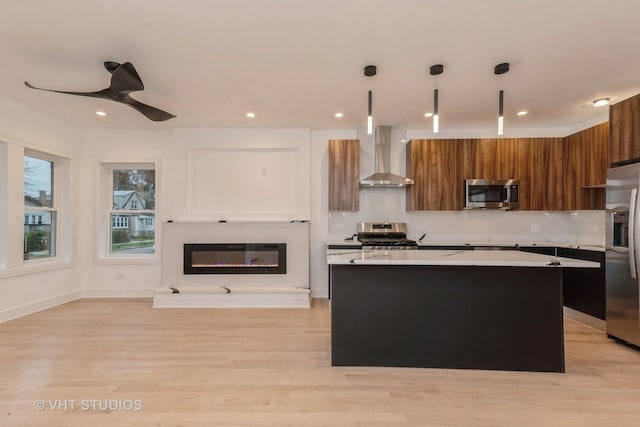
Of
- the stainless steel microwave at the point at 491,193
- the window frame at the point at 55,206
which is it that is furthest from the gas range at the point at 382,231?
the window frame at the point at 55,206

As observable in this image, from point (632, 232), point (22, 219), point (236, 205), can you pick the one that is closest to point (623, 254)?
point (632, 232)

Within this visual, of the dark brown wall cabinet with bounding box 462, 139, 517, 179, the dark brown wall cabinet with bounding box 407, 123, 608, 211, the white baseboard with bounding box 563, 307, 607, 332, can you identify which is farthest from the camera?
the dark brown wall cabinet with bounding box 462, 139, 517, 179

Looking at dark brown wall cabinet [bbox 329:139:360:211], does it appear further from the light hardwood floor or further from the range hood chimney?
the light hardwood floor

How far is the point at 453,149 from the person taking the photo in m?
4.39

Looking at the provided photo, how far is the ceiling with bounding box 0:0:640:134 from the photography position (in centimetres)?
203

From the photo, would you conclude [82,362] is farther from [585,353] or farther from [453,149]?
[453,149]

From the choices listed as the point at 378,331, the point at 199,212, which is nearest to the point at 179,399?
the point at 378,331

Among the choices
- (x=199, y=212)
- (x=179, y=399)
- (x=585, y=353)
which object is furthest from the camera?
(x=199, y=212)

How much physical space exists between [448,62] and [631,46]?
1.35 m

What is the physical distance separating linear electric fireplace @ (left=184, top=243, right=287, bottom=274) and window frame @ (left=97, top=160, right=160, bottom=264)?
0.75 m

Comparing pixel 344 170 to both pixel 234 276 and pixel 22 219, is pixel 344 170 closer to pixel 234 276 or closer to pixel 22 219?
pixel 234 276

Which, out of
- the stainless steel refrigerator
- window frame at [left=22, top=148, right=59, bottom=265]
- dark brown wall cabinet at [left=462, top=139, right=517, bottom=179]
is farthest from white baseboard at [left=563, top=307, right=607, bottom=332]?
window frame at [left=22, top=148, right=59, bottom=265]

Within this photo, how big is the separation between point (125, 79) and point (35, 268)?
3110 mm

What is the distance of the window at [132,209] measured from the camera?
16.0ft
